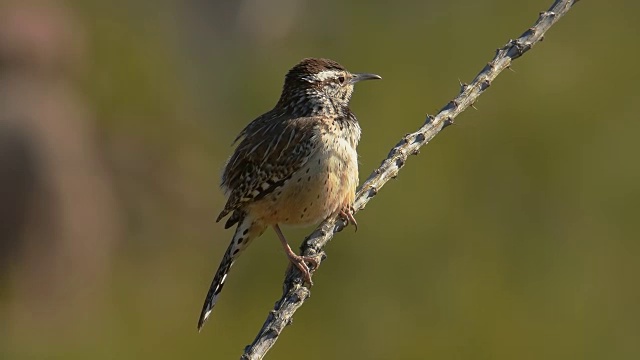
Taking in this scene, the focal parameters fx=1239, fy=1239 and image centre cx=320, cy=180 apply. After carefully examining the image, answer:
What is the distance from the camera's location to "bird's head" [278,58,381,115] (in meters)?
5.04

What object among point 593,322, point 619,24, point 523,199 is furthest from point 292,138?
point 619,24

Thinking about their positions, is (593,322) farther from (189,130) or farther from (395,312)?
(189,130)

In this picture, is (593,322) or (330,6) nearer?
(593,322)

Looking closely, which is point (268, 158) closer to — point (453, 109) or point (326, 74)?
point (326, 74)

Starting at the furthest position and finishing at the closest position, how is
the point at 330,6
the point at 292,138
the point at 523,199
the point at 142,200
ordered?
the point at 330,6 < the point at 142,200 < the point at 523,199 < the point at 292,138

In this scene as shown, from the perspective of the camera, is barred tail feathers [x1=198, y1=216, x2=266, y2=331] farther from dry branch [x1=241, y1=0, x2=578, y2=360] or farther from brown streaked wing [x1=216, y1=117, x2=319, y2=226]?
dry branch [x1=241, y1=0, x2=578, y2=360]

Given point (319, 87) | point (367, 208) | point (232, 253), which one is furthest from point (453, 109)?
point (367, 208)

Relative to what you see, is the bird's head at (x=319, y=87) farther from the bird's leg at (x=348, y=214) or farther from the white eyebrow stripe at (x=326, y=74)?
the bird's leg at (x=348, y=214)

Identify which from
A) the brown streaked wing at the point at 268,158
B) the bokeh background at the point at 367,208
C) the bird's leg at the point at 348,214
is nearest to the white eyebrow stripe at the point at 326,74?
the brown streaked wing at the point at 268,158

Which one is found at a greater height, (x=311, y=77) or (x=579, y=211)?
(x=579, y=211)

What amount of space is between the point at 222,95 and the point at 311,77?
11.3 m

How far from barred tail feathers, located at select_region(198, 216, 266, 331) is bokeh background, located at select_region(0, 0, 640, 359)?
5491 millimetres

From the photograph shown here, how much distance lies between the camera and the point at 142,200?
46.4ft

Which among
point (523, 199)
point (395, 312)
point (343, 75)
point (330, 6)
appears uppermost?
point (330, 6)
